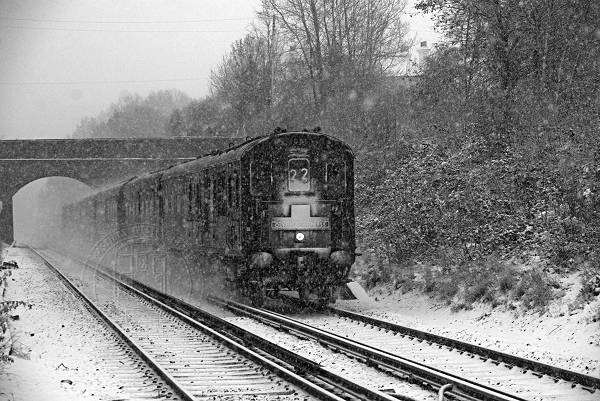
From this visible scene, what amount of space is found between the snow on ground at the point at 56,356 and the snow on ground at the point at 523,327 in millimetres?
5275

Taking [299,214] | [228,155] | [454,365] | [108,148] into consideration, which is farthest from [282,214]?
[108,148]

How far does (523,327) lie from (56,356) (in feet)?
23.2

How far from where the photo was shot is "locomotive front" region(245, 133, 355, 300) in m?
15.3

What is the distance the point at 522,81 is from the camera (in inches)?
815

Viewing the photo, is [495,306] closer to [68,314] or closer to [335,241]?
[335,241]

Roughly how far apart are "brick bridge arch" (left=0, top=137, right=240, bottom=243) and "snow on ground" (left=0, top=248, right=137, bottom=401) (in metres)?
30.6

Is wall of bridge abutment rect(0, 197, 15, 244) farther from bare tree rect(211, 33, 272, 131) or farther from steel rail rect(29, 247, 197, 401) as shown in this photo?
steel rail rect(29, 247, 197, 401)

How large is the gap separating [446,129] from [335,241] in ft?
26.8

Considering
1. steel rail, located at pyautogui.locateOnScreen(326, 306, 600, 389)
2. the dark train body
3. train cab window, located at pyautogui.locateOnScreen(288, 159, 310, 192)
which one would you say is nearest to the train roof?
the dark train body

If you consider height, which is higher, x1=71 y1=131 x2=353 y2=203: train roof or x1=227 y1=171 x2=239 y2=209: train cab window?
x1=71 y1=131 x2=353 y2=203: train roof

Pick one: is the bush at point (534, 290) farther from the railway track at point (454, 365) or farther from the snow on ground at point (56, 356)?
the snow on ground at point (56, 356)

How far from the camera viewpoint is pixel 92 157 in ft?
164

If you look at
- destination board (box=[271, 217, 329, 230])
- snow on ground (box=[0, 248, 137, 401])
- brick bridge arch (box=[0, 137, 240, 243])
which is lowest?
snow on ground (box=[0, 248, 137, 401])

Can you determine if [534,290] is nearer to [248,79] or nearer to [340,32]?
[340,32]
